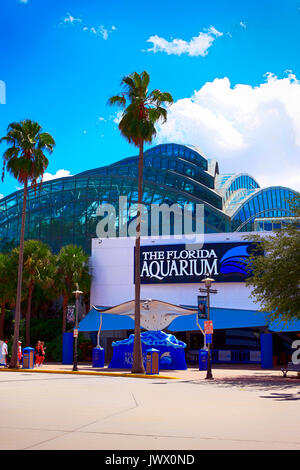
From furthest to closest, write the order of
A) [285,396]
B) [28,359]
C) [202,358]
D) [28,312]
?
[28,312]
[28,359]
[202,358]
[285,396]

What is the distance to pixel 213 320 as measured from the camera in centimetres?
3888

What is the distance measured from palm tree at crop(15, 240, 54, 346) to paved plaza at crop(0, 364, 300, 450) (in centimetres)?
2440

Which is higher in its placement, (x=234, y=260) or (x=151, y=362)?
(x=234, y=260)

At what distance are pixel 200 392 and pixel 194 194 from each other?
44.5m

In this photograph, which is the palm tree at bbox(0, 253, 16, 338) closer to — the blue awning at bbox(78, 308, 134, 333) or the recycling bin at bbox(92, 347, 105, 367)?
the blue awning at bbox(78, 308, 134, 333)

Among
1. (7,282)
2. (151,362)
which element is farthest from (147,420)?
(7,282)

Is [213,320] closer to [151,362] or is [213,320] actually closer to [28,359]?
[151,362]

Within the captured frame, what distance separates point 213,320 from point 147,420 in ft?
94.0

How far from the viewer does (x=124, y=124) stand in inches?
1200

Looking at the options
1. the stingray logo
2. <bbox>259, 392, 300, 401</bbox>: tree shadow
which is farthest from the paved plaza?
the stingray logo

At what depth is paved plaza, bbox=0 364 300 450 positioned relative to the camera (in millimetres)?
8125

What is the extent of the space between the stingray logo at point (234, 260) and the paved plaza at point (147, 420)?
970 inches

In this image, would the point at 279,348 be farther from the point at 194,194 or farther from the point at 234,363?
the point at 194,194

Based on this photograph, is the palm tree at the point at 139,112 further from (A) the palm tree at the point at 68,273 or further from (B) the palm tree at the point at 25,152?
(A) the palm tree at the point at 68,273
